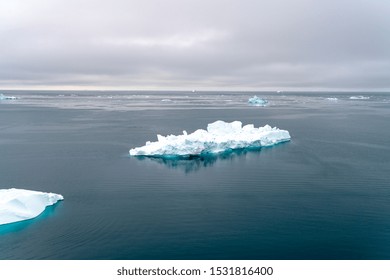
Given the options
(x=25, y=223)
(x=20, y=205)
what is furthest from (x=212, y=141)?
(x=25, y=223)

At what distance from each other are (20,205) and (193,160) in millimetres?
14013

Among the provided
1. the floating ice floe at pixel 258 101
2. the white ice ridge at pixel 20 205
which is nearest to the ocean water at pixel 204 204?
the white ice ridge at pixel 20 205

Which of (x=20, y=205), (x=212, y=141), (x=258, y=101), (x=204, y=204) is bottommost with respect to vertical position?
(x=204, y=204)

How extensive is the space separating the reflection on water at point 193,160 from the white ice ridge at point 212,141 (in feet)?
1.51

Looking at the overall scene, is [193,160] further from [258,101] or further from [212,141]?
[258,101]

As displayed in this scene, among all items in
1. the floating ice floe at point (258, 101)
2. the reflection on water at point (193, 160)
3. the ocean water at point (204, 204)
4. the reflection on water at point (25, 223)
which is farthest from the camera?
the floating ice floe at point (258, 101)

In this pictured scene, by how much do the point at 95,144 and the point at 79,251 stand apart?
71.1 feet

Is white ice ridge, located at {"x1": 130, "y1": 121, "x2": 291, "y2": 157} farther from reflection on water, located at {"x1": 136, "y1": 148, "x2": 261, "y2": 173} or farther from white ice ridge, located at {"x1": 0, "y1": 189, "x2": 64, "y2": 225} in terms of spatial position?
white ice ridge, located at {"x1": 0, "y1": 189, "x2": 64, "y2": 225}

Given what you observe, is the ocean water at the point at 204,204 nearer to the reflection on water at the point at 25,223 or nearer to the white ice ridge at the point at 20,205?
the reflection on water at the point at 25,223

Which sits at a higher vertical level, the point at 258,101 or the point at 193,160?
the point at 258,101

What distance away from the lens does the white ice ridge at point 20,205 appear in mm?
15221

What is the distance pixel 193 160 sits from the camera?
27.3 metres

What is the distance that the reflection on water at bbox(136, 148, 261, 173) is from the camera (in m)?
25.4

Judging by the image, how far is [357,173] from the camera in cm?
2350
